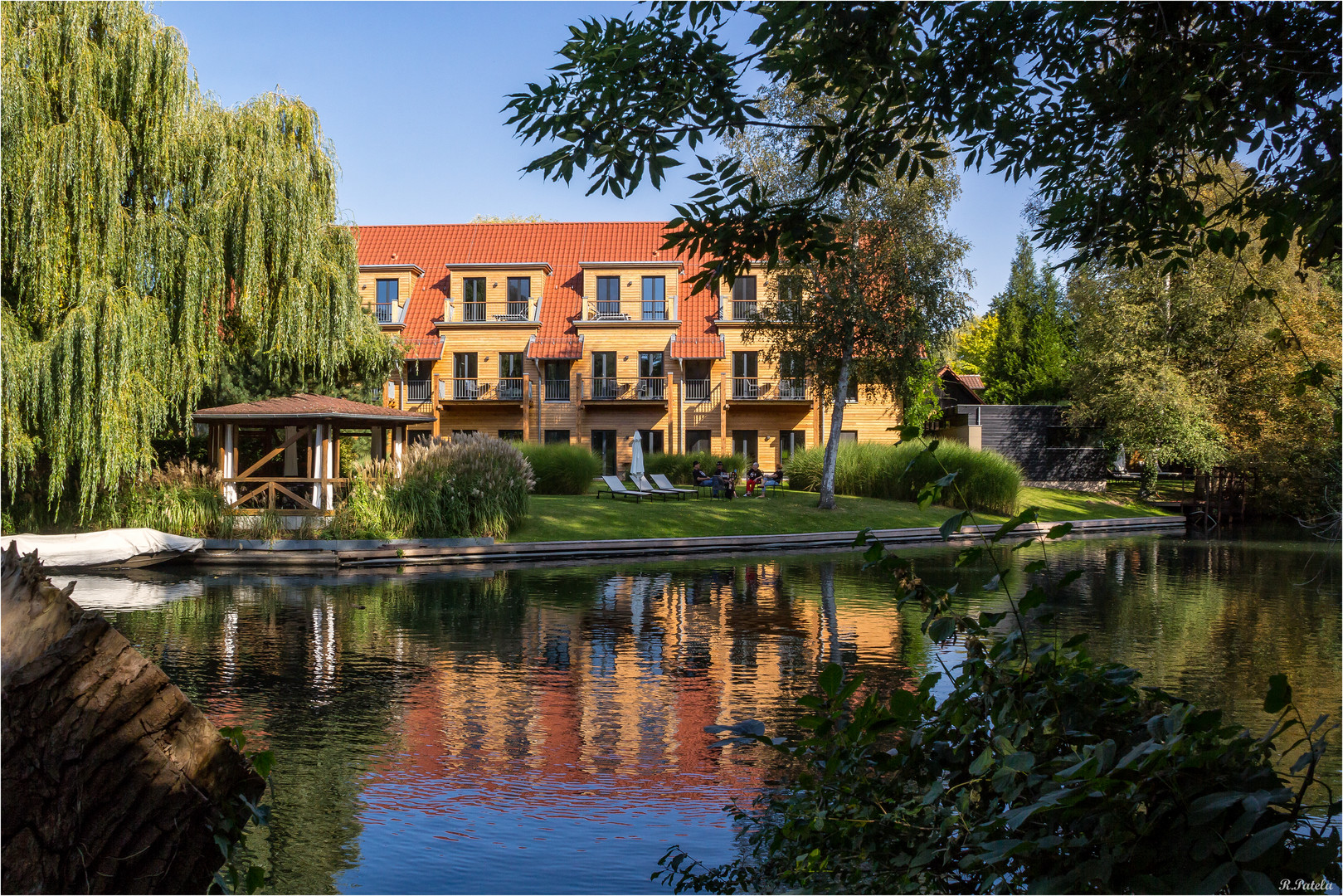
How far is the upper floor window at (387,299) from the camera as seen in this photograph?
38.9m

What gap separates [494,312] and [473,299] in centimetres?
123

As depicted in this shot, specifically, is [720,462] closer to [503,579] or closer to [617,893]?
[503,579]

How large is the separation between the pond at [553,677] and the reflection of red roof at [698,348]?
21.9 meters

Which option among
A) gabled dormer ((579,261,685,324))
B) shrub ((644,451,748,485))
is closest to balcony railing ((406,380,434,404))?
gabled dormer ((579,261,685,324))

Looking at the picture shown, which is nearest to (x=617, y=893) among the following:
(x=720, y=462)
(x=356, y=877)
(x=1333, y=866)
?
(x=356, y=877)

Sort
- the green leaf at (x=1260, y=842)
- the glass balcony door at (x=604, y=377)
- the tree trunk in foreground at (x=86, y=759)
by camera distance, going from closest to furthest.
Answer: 1. the green leaf at (x=1260, y=842)
2. the tree trunk in foreground at (x=86, y=759)
3. the glass balcony door at (x=604, y=377)

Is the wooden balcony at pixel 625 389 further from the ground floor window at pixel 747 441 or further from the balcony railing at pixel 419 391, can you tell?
the balcony railing at pixel 419 391

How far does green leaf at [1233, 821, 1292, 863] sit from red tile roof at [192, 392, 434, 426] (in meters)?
19.5

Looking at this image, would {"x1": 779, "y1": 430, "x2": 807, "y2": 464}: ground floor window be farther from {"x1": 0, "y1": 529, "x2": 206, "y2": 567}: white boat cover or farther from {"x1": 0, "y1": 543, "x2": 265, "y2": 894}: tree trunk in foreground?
{"x1": 0, "y1": 543, "x2": 265, "y2": 894}: tree trunk in foreground

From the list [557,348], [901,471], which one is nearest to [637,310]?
[557,348]

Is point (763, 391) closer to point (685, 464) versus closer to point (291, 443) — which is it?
point (685, 464)

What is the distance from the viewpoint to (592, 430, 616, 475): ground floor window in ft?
128

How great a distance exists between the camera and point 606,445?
39.1m

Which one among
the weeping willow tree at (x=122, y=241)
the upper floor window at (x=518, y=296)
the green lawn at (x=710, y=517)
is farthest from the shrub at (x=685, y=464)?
the weeping willow tree at (x=122, y=241)
